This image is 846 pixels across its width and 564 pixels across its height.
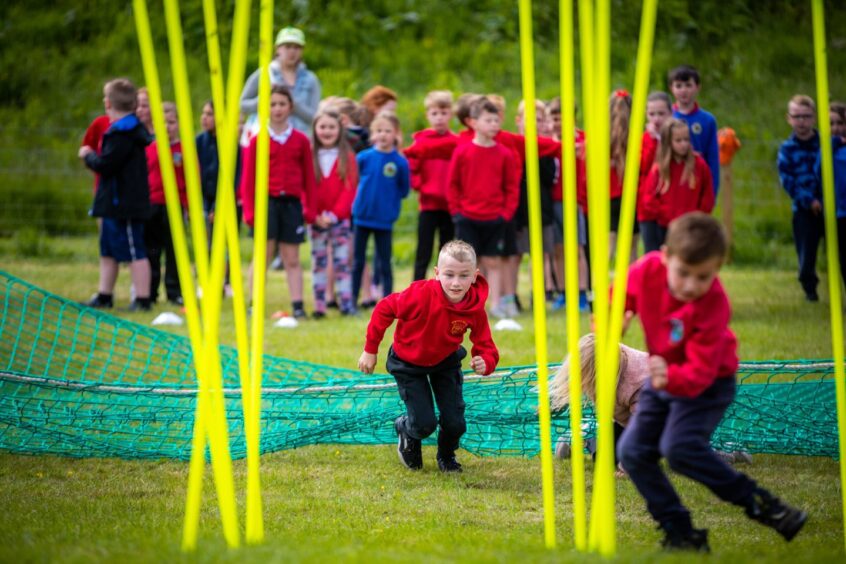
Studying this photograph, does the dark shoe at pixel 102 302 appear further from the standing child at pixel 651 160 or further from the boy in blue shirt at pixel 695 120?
the boy in blue shirt at pixel 695 120

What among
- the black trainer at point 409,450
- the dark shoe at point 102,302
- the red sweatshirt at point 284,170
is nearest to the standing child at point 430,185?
the red sweatshirt at point 284,170

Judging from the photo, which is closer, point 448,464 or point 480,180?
point 448,464

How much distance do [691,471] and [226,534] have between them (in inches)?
62.1

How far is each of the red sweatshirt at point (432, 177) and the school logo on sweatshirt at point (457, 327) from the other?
16.6 ft

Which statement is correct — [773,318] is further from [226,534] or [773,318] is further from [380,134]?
[226,534]

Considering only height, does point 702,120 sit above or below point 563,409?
above

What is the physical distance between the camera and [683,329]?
12.7 ft

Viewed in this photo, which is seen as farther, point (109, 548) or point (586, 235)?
point (586, 235)

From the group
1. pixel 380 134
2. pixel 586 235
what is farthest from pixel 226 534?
pixel 586 235

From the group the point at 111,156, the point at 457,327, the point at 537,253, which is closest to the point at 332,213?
the point at 111,156

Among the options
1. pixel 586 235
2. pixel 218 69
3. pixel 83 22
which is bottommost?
pixel 586 235

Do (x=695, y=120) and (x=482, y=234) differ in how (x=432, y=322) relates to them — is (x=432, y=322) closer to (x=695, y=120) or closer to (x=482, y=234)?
(x=482, y=234)

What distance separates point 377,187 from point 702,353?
22.2ft

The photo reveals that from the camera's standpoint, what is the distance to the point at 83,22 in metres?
21.9
